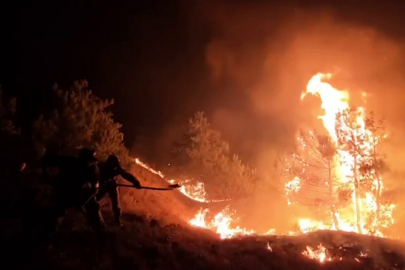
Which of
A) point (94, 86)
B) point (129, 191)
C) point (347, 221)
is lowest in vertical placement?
point (129, 191)

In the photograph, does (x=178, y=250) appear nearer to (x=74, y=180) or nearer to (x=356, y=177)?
(x=74, y=180)

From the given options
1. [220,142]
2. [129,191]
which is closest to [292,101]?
[220,142]

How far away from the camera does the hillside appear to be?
10.6m

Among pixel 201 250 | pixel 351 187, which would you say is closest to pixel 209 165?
pixel 351 187

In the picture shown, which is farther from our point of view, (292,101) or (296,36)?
(296,36)

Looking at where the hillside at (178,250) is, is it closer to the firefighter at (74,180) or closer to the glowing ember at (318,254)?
the glowing ember at (318,254)

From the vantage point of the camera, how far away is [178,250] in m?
11.8

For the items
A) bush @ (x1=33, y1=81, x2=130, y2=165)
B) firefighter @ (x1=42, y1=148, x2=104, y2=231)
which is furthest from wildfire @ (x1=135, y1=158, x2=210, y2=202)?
firefighter @ (x1=42, y1=148, x2=104, y2=231)

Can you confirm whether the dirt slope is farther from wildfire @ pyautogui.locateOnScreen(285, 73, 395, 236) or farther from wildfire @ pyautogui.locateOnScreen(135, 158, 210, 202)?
wildfire @ pyautogui.locateOnScreen(285, 73, 395, 236)

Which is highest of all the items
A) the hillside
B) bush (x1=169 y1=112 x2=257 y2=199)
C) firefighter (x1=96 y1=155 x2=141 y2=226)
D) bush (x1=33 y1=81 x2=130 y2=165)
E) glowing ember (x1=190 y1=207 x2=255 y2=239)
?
bush (x1=169 y1=112 x2=257 y2=199)

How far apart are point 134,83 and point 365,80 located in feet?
46.3

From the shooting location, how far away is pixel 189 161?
23.6 meters

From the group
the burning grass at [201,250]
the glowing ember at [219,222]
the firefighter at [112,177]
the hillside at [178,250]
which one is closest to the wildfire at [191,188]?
the glowing ember at [219,222]

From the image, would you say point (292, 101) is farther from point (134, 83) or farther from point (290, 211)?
point (134, 83)
